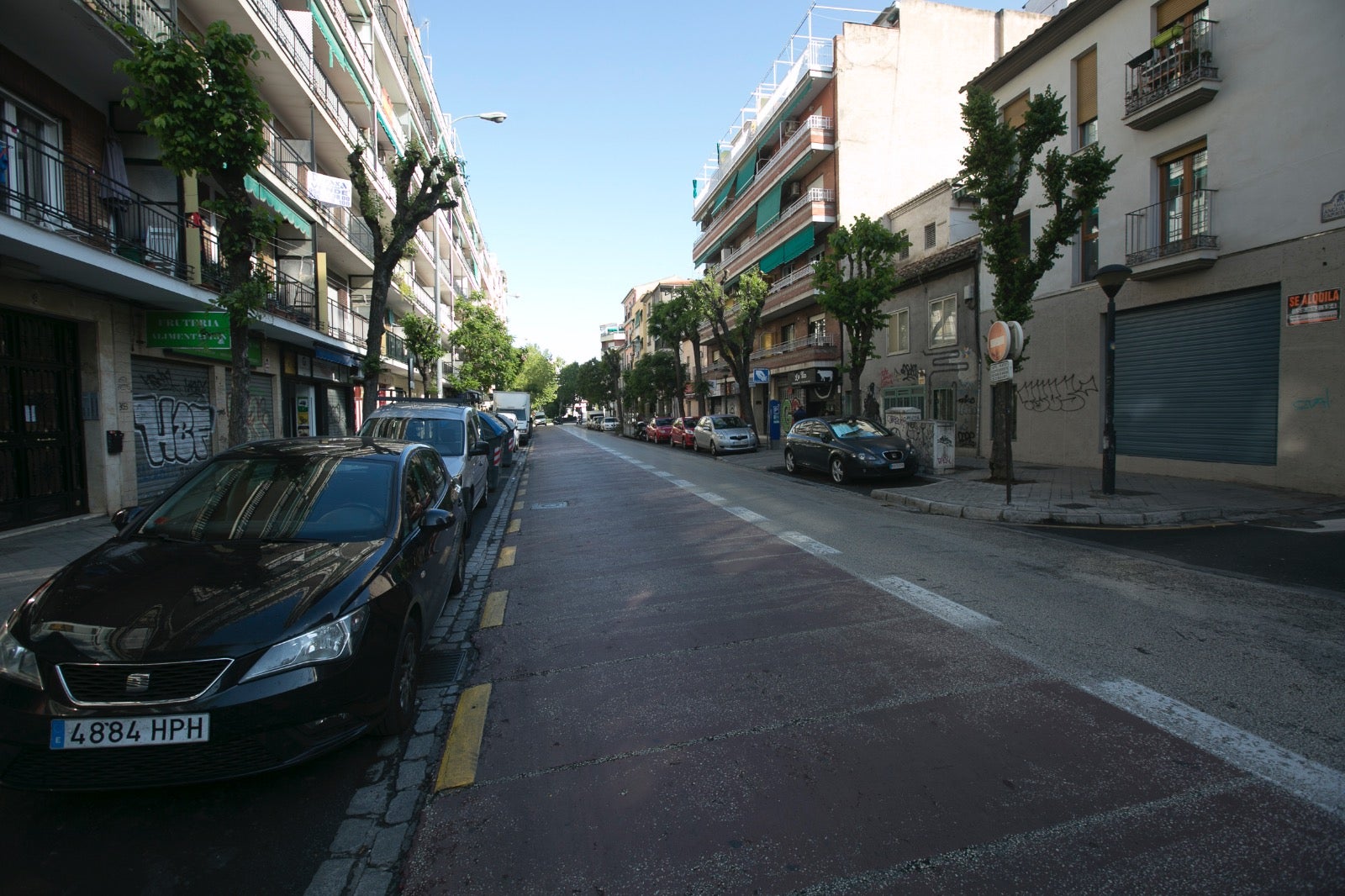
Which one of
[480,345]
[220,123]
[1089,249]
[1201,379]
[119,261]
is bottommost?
[1201,379]

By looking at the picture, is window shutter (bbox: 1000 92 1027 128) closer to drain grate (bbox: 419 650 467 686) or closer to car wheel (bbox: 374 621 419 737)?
drain grate (bbox: 419 650 467 686)

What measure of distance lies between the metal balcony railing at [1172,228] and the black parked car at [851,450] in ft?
19.3

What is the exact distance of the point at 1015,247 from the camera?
13.0m

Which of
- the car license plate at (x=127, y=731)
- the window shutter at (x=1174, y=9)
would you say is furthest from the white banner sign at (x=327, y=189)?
the window shutter at (x=1174, y=9)

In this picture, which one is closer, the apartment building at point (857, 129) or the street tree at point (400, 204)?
the street tree at point (400, 204)

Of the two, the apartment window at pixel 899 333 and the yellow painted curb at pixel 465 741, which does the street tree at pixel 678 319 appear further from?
the yellow painted curb at pixel 465 741

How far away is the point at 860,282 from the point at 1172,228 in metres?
6.42

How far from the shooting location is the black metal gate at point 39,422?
9.41 m

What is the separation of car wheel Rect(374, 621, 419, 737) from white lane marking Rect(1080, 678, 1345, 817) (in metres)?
3.60

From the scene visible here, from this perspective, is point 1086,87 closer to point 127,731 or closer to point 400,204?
point 400,204

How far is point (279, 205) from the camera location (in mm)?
16016

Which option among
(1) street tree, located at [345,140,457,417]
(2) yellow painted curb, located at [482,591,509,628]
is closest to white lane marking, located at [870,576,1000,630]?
(2) yellow painted curb, located at [482,591,509,628]

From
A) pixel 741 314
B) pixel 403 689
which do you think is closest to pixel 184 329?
pixel 403 689

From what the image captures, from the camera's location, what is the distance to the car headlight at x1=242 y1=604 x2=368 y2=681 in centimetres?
289
